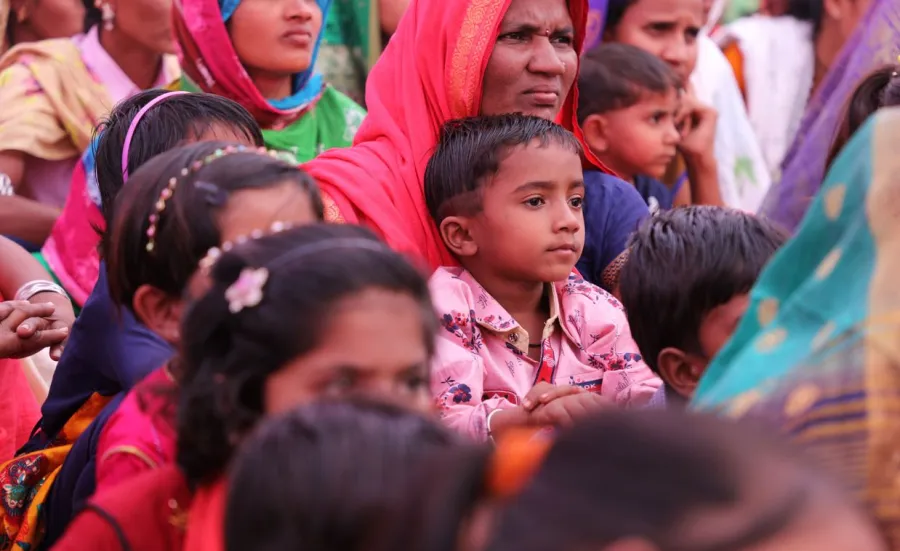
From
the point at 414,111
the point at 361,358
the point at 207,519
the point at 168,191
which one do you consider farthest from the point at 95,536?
the point at 414,111

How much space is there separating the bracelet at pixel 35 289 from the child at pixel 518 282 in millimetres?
1037

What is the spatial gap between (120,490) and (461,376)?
1007 millimetres

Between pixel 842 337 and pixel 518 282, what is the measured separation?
5.09 ft

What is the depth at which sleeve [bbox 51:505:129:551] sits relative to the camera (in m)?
1.90

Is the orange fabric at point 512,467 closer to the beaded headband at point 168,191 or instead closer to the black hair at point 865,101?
the beaded headband at point 168,191

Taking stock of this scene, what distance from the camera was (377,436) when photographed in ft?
4.23

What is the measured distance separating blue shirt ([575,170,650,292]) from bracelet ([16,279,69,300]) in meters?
1.43

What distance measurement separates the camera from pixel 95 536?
75.0 inches

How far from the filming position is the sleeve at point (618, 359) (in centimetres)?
289

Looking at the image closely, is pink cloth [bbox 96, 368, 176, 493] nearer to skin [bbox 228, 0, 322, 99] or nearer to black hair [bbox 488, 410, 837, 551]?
black hair [bbox 488, 410, 837, 551]

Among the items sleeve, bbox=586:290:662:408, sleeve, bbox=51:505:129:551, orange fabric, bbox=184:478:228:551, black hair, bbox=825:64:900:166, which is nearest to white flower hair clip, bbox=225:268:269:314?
orange fabric, bbox=184:478:228:551

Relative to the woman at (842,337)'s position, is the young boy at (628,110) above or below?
below

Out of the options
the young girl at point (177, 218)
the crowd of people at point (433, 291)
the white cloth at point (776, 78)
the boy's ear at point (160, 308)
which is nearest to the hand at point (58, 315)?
A: the crowd of people at point (433, 291)

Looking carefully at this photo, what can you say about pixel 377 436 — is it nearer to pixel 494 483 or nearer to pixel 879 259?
pixel 494 483
